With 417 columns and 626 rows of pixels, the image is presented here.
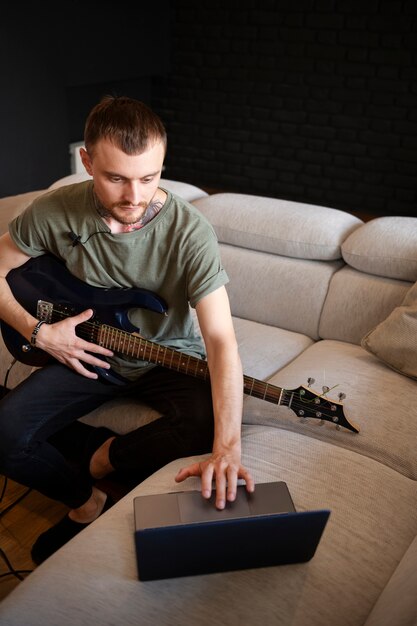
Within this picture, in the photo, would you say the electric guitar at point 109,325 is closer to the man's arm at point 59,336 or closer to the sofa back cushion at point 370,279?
the man's arm at point 59,336

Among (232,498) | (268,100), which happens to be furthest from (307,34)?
(232,498)

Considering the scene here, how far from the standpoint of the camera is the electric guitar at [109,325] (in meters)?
1.50

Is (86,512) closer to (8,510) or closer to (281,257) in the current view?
(8,510)

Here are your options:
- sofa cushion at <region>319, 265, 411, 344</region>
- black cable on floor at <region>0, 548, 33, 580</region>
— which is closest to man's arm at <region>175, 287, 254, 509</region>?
black cable on floor at <region>0, 548, 33, 580</region>

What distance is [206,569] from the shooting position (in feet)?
3.58

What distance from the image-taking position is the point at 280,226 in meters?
2.28

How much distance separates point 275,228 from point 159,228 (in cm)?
82

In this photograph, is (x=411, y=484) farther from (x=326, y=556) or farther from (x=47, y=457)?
(x=47, y=457)

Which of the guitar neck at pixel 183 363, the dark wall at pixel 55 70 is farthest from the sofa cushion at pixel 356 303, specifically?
the dark wall at pixel 55 70

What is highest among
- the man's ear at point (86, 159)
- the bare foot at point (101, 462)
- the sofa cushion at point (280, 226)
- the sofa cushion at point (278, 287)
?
the man's ear at point (86, 159)

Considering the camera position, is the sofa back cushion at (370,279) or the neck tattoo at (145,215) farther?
the sofa back cushion at (370,279)

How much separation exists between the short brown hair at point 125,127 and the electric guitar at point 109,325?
38 centimetres

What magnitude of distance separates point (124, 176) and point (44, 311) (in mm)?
503

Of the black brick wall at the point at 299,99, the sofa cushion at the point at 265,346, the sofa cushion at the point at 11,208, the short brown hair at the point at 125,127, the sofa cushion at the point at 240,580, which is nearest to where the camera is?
the sofa cushion at the point at 240,580
